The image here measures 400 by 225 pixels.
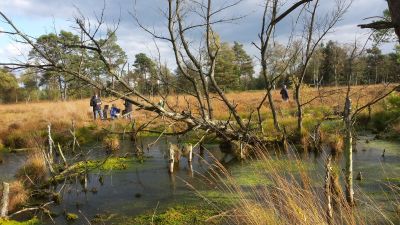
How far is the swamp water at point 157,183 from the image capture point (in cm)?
763

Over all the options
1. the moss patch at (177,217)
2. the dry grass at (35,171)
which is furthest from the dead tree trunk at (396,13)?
the dry grass at (35,171)

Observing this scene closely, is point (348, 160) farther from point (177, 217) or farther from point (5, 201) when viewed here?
point (5, 201)

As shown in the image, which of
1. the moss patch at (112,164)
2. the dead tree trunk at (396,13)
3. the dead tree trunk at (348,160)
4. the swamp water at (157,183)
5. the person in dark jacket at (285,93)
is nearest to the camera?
the dead tree trunk at (396,13)

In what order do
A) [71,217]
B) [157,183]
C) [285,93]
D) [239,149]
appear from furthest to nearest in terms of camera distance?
[285,93], [239,149], [157,183], [71,217]

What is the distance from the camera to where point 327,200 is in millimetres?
4469

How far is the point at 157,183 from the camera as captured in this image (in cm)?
940

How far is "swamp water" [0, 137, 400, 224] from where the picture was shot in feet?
25.0

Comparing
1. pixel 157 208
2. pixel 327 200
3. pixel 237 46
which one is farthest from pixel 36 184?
pixel 237 46

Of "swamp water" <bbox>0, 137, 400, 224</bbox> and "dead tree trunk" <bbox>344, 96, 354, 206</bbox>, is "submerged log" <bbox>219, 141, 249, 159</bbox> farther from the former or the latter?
"dead tree trunk" <bbox>344, 96, 354, 206</bbox>

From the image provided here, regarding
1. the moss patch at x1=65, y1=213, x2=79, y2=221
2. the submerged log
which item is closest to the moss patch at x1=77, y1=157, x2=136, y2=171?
the submerged log

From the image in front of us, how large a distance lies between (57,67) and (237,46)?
5572cm

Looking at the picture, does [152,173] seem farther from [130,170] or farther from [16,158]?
[16,158]

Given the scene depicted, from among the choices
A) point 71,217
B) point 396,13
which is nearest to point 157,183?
point 71,217

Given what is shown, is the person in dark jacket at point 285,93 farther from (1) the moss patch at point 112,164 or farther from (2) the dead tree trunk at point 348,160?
(2) the dead tree trunk at point 348,160
